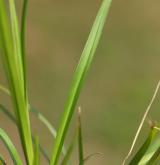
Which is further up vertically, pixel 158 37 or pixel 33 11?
pixel 33 11

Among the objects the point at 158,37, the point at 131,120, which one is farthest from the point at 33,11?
the point at 131,120

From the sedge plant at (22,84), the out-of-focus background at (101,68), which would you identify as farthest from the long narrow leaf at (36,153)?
the out-of-focus background at (101,68)

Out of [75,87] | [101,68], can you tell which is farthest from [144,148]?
[101,68]

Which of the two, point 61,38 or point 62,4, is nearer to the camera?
point 61,38

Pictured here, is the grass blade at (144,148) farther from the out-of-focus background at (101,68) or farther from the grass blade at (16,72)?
the out-of-focus background at (101,68)

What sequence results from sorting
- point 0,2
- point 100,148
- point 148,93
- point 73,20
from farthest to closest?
point 73,20 < point 148,93 < point 100,148 < point 0,2

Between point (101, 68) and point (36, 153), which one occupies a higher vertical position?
point (101, 68)

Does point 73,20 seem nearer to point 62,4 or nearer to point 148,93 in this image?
point 62,4

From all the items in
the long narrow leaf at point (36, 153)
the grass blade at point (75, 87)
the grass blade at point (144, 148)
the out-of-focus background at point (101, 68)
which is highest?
the out-of-focus background at point (101, 68)

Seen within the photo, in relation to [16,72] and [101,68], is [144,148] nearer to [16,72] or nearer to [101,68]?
[16,72]
